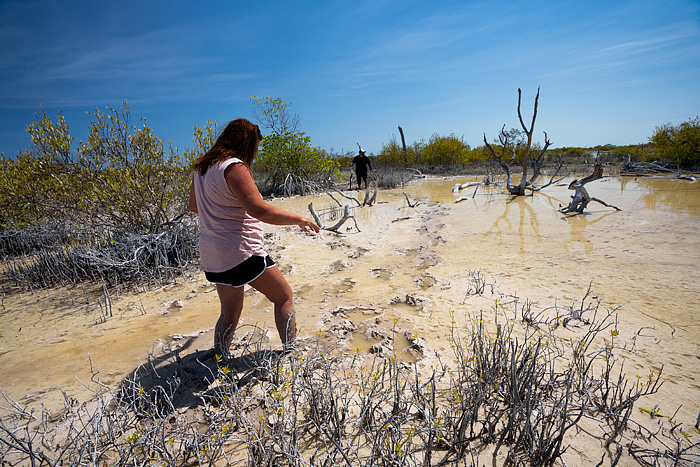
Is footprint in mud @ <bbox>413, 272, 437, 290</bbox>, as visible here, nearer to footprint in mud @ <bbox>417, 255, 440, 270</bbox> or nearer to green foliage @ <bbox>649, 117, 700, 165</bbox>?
footprint in mud @ <bbox>417, 255, 440, 270</bbox>

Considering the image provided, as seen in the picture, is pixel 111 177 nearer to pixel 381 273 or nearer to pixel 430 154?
pixel 381 273

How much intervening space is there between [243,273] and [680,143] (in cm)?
2121

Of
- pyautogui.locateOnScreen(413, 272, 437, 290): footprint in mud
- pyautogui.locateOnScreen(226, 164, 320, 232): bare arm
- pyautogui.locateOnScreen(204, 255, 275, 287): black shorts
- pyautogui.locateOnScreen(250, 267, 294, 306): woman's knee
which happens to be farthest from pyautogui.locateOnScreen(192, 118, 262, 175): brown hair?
pyautogui.locateOnScreen(413, 272, 437, 290): footprint in mud

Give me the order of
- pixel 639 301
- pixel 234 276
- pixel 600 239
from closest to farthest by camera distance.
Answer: pixel 234 276
pixel 639 301
pixel 600 239

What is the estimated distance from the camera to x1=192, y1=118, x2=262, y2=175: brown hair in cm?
187

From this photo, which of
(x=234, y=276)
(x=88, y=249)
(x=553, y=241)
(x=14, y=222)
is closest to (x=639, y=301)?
(x=553, y=241)

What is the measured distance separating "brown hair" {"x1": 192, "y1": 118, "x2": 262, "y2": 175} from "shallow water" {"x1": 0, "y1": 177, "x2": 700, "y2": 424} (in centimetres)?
138

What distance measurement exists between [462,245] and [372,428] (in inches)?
173

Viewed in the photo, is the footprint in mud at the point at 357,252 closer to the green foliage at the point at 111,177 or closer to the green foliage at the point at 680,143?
the green foliage at the point at 111,177

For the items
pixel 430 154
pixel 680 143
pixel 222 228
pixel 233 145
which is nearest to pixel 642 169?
pixel 680 143

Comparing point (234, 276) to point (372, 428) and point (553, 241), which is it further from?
point (553, 241)

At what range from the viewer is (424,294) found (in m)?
3.56

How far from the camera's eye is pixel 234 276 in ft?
6.27

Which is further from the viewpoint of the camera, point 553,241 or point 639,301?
point 553,241
